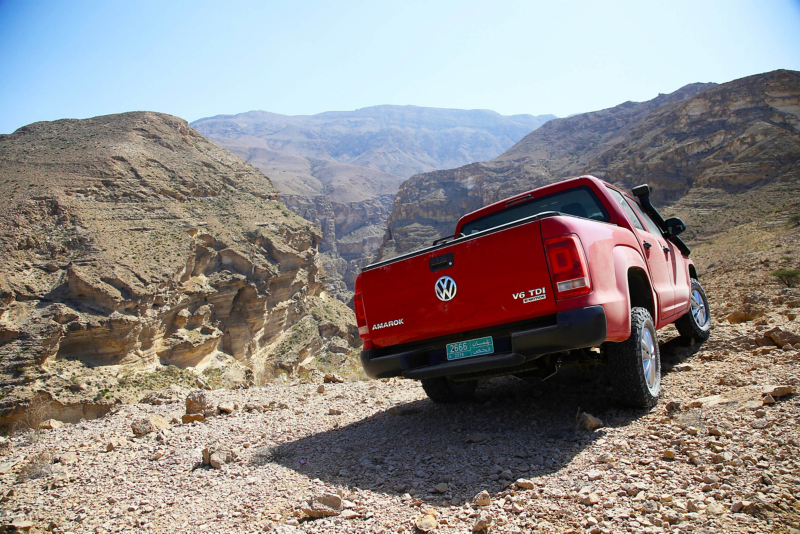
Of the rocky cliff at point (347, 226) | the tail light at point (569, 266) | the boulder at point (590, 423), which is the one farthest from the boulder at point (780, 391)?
the rocky cliff at point (347, 226)

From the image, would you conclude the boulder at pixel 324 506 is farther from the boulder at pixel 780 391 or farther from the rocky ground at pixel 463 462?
the boulder at pixel 780 391

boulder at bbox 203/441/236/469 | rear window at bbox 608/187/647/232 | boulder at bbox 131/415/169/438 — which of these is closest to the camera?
boulder at bbox 203/441/236/469

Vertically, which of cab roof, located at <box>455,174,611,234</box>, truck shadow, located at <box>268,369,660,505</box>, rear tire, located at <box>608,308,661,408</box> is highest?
cab roof, located at <box>455,174,611,234</box>

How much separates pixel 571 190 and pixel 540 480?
9.72 ft

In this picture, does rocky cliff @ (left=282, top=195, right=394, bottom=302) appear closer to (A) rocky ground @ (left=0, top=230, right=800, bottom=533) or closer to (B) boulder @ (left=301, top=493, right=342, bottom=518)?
(A) rocky ground @ (left=0, top=230, right=800, bottom=533)

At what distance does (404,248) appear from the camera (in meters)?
96.8

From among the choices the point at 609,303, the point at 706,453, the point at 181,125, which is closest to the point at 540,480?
the point at 706,453

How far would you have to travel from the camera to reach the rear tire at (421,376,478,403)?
16.4ft

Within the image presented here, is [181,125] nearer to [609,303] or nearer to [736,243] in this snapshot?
[736,243]

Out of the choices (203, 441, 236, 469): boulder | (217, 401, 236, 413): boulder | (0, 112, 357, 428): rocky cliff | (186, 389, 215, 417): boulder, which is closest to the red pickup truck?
(203, 441, 236, 469): boulder

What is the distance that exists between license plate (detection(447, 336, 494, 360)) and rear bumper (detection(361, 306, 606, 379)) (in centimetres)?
5

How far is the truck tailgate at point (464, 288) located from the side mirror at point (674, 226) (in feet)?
11.5

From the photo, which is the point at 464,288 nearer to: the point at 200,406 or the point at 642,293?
the point at 642,293

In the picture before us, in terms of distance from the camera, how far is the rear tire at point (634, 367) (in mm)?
3588
